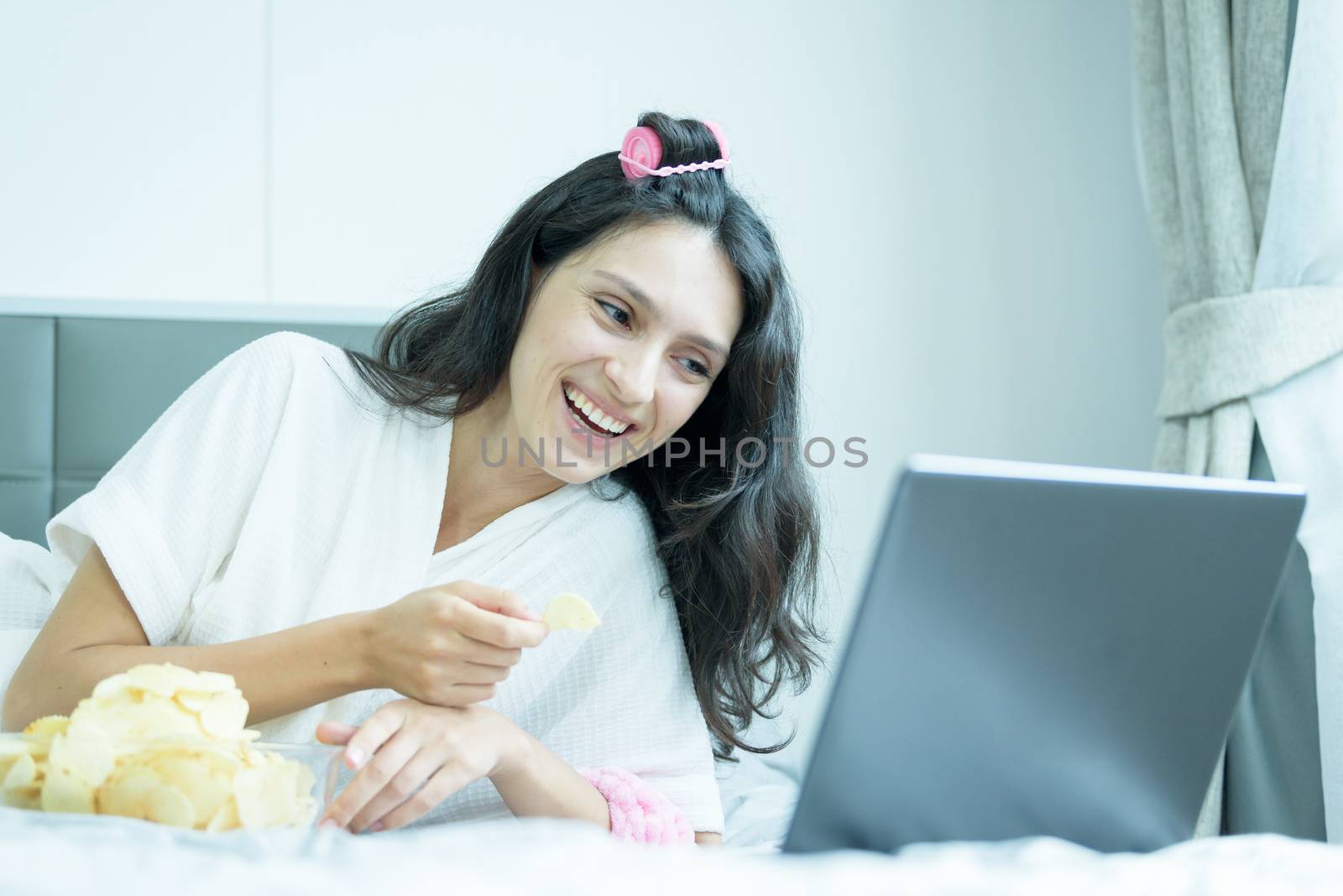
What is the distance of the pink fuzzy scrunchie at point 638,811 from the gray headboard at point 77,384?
1099mm

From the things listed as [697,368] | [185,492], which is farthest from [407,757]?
[697,368]

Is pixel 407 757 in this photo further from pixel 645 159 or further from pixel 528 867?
pixel 645 159

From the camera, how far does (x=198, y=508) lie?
1307mm

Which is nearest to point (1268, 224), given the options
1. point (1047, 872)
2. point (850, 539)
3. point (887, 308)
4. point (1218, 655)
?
point (887, 308)

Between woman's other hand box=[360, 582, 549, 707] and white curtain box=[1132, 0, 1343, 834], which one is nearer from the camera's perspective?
woman's other hand box=[360, 582, 549, 707]

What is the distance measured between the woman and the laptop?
0.45 m

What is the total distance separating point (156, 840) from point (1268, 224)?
1741 millimetres

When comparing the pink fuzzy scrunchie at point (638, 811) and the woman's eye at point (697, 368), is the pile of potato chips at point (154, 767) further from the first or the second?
the woman's eye at point (697, 368)

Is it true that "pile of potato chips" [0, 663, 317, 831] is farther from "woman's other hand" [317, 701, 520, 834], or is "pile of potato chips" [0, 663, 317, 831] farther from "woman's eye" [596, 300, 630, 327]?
"woman's eye" [596, 300, 630, 327]

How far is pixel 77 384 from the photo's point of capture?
6.42 ft

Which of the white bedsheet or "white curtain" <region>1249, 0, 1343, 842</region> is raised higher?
"white curtain" <region>1249, 0, 1343, 842</region>

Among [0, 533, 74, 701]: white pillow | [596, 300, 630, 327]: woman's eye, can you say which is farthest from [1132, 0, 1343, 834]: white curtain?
[0, 533, 74, 701]: white pillow

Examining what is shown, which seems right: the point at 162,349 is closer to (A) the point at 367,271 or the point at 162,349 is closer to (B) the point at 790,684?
(A) the point at 367,271

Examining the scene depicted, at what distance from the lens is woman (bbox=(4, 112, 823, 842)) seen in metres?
→ 1.24
